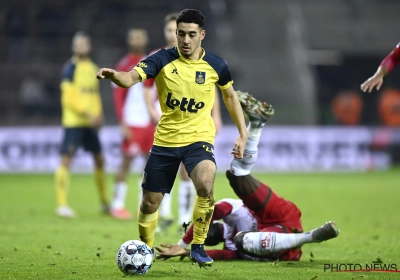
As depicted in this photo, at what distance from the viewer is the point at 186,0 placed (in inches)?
904

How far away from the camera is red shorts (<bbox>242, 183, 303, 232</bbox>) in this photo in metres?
6.67

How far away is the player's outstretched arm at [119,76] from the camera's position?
530cm

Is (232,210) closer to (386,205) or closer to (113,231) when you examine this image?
(113,231)

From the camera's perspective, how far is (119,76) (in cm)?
545

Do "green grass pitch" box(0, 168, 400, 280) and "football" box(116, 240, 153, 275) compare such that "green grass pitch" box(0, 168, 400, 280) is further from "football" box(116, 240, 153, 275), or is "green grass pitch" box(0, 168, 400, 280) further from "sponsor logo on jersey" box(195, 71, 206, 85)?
"sponsor logo on jersey" box(195, 71, 206, 85)

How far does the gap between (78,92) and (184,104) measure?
5592 millimetres

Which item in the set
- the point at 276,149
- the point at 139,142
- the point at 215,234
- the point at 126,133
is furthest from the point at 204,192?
the point at 276,149

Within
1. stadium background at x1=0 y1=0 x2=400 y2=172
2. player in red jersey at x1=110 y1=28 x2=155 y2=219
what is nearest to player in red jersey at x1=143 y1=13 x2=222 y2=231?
player in red jersey at x1=110 y1=28 x2=155 y2=219

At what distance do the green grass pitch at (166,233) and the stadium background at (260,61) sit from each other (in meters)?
2.64

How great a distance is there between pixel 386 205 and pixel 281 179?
16.1 feet

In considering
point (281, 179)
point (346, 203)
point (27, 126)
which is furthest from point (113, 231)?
point (27, 126)

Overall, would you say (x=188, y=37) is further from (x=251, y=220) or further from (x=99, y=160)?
(x=99, y=160)

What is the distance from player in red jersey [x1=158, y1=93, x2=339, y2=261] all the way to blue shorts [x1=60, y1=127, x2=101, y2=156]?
4750mm

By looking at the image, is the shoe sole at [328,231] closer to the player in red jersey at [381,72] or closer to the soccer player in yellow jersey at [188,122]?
the soccer player in yellow jersey at [188,122]
